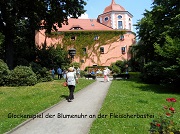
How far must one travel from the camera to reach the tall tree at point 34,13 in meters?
22.1

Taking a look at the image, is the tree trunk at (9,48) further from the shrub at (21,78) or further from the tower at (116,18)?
the tower at (116,18)

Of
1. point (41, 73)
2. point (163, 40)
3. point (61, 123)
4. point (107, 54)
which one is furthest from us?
point (107, 54)

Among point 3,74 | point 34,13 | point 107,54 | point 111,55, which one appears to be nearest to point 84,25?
point 107,54

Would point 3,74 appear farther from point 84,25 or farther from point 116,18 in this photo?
point 116,18

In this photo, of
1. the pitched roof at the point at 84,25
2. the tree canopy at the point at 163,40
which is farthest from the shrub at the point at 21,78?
the pitched roof at the point at 84,25

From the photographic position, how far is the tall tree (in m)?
22.1

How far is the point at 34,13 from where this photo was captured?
23.0 metres

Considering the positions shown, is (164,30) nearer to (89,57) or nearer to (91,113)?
(91,113)

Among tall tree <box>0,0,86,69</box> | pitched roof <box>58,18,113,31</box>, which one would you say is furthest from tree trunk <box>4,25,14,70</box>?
pitched roof <box>58,18,113,31</box>

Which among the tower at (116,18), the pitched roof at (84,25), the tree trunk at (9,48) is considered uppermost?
the tower at (116,18)

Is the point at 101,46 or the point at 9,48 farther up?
the point at 101,46

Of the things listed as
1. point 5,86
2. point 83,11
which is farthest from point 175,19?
point 5,86

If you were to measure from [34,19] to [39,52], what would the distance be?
519 cm

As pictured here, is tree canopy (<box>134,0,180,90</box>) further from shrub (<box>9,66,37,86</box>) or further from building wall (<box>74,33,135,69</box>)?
building wall (<box>74,33,135,69</box>)
